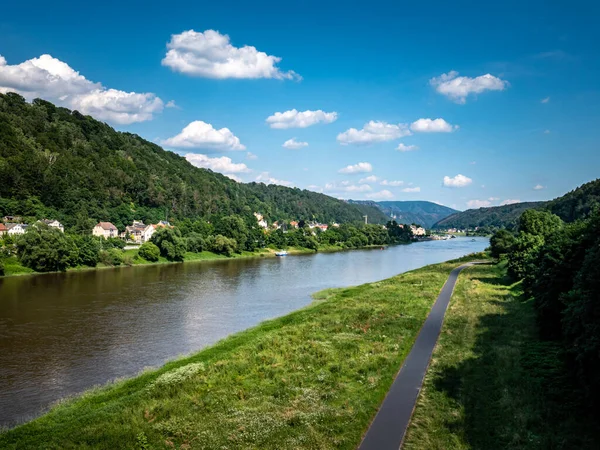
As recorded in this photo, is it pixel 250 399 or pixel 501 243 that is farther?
pixel 501 243

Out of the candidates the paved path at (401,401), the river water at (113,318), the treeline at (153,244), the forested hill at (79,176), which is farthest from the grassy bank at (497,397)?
the forested hill at (79,176)

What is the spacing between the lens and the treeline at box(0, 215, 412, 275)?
68.5 metres

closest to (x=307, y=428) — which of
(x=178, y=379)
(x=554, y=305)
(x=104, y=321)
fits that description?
(x=178, y=379)

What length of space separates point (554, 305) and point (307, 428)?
1933cm

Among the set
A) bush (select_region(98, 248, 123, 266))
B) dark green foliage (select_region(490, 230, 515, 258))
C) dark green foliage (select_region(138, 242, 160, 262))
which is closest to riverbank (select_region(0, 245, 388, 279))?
bush (select_region(98, 248, 123, 266))

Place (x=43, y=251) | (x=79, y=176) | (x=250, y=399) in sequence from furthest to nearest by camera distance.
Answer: (x=79, y=176)
(x=43, y=251)
(x=250, y=399)

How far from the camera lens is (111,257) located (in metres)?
80.4

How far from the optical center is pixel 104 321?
3809 cm

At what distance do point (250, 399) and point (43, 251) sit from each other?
204 ft

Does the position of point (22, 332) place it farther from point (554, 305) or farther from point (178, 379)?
point (554, 305)

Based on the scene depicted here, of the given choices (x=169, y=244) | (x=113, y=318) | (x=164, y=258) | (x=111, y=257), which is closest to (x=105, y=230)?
(x=164, y=258)

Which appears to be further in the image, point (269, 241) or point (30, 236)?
point (269, 241)

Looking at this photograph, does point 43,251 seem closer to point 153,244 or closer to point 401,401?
point 153,244

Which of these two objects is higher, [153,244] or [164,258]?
[153,244]
